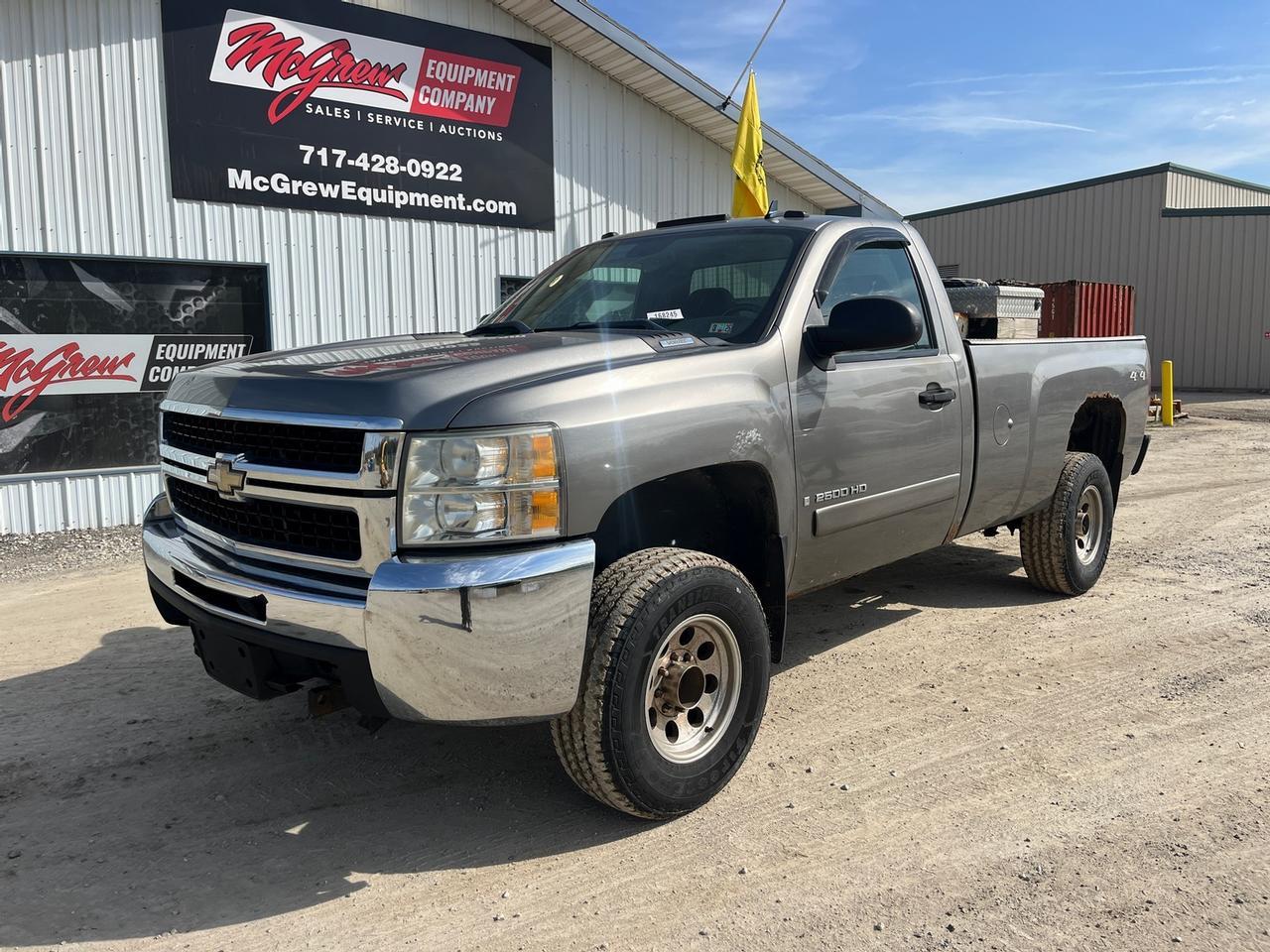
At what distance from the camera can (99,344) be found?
27.2 feet

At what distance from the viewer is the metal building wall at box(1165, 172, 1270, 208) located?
82.8 feet

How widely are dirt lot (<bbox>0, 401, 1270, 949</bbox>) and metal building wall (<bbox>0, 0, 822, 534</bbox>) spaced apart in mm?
4410

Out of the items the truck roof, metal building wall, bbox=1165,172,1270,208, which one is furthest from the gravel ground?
metal building wall, bbox=1165,172,1270,208

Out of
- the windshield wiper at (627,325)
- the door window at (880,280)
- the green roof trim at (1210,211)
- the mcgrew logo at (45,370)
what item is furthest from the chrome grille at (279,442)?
the green roof trim at (1210,211)

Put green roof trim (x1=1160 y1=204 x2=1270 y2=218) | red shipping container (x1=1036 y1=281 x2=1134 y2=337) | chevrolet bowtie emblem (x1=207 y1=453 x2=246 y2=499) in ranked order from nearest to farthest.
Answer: chevrolet bowtie emblem (x1=207 y1=453 x2=246 y2=499), red shipping container (x1=1036 y1=281 x2=1134 y2=337), green roof trim (x1=1160 y1=204 x2=1270 y2=218)

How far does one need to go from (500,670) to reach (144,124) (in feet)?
25.5

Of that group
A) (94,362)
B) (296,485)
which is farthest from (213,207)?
(296,485)

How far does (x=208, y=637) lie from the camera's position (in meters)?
3.10

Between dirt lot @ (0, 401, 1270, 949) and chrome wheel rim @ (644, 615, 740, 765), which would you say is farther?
chrome wheel rim @ (644, 615, 740, 765)

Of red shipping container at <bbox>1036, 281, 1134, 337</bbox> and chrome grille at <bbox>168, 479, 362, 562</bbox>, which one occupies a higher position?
red shipping container at <bbox>1036, 281, 1134, 337</bbox>

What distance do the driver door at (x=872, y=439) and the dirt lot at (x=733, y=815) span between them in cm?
72

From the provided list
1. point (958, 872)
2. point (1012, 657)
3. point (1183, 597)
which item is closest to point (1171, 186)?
point (1183, 597)

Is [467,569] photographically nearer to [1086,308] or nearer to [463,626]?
[463,626]

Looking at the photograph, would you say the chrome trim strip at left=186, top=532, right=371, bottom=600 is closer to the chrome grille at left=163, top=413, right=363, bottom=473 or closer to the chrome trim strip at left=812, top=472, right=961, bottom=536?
the chrome grille at left=163, top=413, right=363, bottom=473
